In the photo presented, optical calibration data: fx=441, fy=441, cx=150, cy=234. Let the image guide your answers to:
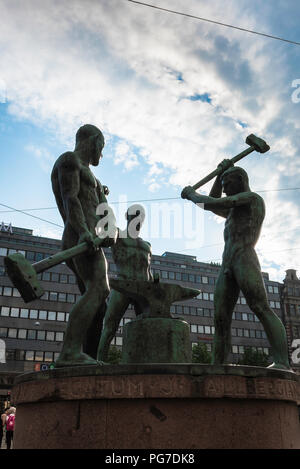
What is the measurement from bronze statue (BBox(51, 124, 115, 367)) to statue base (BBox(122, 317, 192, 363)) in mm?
493

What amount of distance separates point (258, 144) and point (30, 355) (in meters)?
48.9

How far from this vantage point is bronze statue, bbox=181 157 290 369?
5293 mm

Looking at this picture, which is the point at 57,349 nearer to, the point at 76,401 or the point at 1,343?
the point at 1,343

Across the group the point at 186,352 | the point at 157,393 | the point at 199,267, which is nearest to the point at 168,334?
the point at 186,352

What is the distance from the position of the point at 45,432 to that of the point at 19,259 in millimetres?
1660

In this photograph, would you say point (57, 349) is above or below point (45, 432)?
above

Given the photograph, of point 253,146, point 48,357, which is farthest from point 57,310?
point 253,146

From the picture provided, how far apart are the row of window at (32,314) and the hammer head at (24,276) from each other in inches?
1961

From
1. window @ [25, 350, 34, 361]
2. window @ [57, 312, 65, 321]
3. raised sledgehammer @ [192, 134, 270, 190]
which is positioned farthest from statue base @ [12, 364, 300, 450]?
window @ [57, 312, 65, 321]

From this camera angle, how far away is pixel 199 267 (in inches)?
2672

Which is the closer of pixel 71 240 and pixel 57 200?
pixel 71 240

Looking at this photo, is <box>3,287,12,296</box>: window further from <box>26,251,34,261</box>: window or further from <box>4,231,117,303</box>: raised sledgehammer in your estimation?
<box>4,231,117,303</box>: raised sledgehammer

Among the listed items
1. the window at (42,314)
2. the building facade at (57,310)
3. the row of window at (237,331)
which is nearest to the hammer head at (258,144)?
the building facade at (57,310)

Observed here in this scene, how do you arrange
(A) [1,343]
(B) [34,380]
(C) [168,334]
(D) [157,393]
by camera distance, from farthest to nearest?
1. (A) [1,343]
2. (C) [168,334]
3. (B) [34,380]
4. (D) [157,393]
